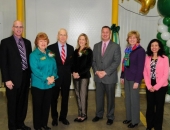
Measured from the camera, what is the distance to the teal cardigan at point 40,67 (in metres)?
2.97

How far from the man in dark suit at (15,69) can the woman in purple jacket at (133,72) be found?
4.68 feet

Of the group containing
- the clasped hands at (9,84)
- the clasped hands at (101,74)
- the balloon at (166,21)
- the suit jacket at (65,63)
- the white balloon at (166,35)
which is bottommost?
the clasped hands at (9,84)

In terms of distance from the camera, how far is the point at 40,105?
3.11m

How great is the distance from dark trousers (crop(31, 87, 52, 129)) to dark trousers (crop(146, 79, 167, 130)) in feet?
4.53

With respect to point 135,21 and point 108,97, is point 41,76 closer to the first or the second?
point 108,97

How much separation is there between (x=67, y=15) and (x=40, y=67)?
10.1 ft

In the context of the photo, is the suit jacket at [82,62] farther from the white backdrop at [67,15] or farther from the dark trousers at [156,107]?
the white backdrop at [67,15]

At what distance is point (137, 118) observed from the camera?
345cm

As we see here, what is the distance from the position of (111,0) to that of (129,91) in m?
3.06

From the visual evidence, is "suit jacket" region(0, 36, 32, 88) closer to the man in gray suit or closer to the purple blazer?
the man in gray suit

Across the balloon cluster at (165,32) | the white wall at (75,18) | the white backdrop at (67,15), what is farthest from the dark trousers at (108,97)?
the white backdrop at (67,15)

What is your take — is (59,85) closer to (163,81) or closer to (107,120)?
(107,120)

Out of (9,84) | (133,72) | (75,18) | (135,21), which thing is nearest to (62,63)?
(9,84)

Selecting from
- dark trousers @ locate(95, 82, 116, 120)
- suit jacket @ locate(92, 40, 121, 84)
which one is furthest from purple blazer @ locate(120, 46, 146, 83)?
dark trousers @ locate(95, 82, 116, 120)
